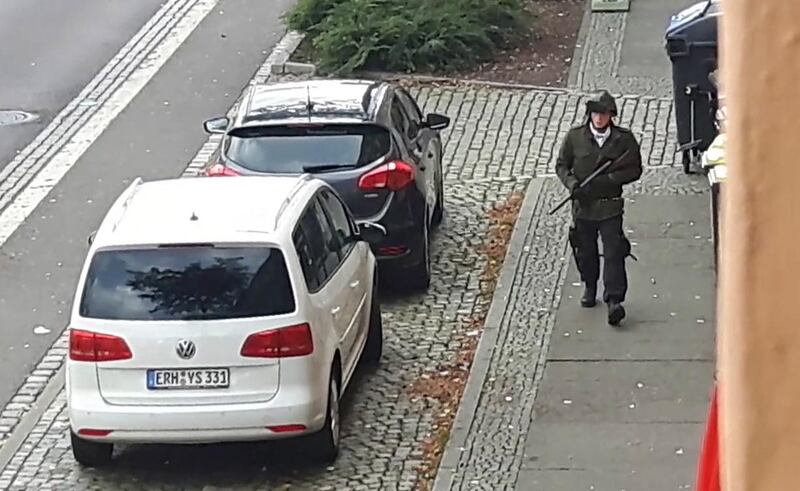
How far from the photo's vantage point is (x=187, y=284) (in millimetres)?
8836

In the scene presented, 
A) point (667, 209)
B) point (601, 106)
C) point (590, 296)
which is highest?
point (601, 106)

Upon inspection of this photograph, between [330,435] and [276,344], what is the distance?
81cm

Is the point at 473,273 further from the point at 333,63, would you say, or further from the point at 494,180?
the point at 333,63

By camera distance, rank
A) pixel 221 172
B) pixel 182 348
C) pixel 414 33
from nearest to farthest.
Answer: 1. pixel 182 348
2. pixel 221 172
3. pixel 414 33

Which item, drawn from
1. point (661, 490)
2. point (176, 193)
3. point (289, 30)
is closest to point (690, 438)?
point (661, 490)

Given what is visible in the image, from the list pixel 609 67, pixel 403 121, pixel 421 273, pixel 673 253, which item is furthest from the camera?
pixel 609 67

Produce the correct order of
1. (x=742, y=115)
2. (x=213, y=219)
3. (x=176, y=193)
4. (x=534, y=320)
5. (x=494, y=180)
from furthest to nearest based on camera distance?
(x=494, y=180) → (x=534, y=320) → (x=176, y=193) → (x=213, y=219) → (x=742, y=115)

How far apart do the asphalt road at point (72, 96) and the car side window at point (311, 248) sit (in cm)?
259

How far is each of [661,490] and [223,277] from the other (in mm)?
2684

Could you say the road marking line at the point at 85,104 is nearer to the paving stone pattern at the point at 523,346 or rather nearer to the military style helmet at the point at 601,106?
the paving stone pattern at the point at 523,346

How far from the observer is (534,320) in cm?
1155

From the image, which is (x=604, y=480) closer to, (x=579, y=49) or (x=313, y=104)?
(x=313, y=104)

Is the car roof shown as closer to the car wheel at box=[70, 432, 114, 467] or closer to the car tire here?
the car wheel at box=[70, 432, 114, 467]

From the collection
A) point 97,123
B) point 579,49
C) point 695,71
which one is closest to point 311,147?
point 695,71
